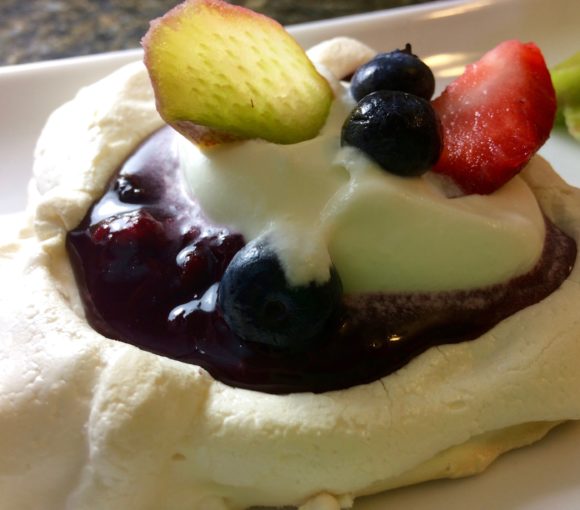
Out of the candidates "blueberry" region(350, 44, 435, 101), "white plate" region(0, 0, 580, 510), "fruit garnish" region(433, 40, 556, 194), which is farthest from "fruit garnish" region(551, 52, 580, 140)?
"blueberry" region(350, 44, 435, 101)

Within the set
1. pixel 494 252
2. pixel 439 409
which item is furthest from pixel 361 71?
pixel 439 409

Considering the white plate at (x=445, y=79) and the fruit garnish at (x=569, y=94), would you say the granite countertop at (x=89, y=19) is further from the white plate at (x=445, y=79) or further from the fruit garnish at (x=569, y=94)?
the fruit garnish at (x=569, y=94)

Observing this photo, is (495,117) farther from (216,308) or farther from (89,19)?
(89,19)

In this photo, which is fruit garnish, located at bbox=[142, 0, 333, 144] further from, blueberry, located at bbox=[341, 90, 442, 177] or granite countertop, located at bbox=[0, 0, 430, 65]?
granite countertop, located at bbox=[0, 0, 430, 65]

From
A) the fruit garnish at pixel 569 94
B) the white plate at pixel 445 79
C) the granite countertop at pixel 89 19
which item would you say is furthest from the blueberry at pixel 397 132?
the granite countertop at pixel 89 19

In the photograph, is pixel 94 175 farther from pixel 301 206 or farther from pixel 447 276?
pixel 447 276
